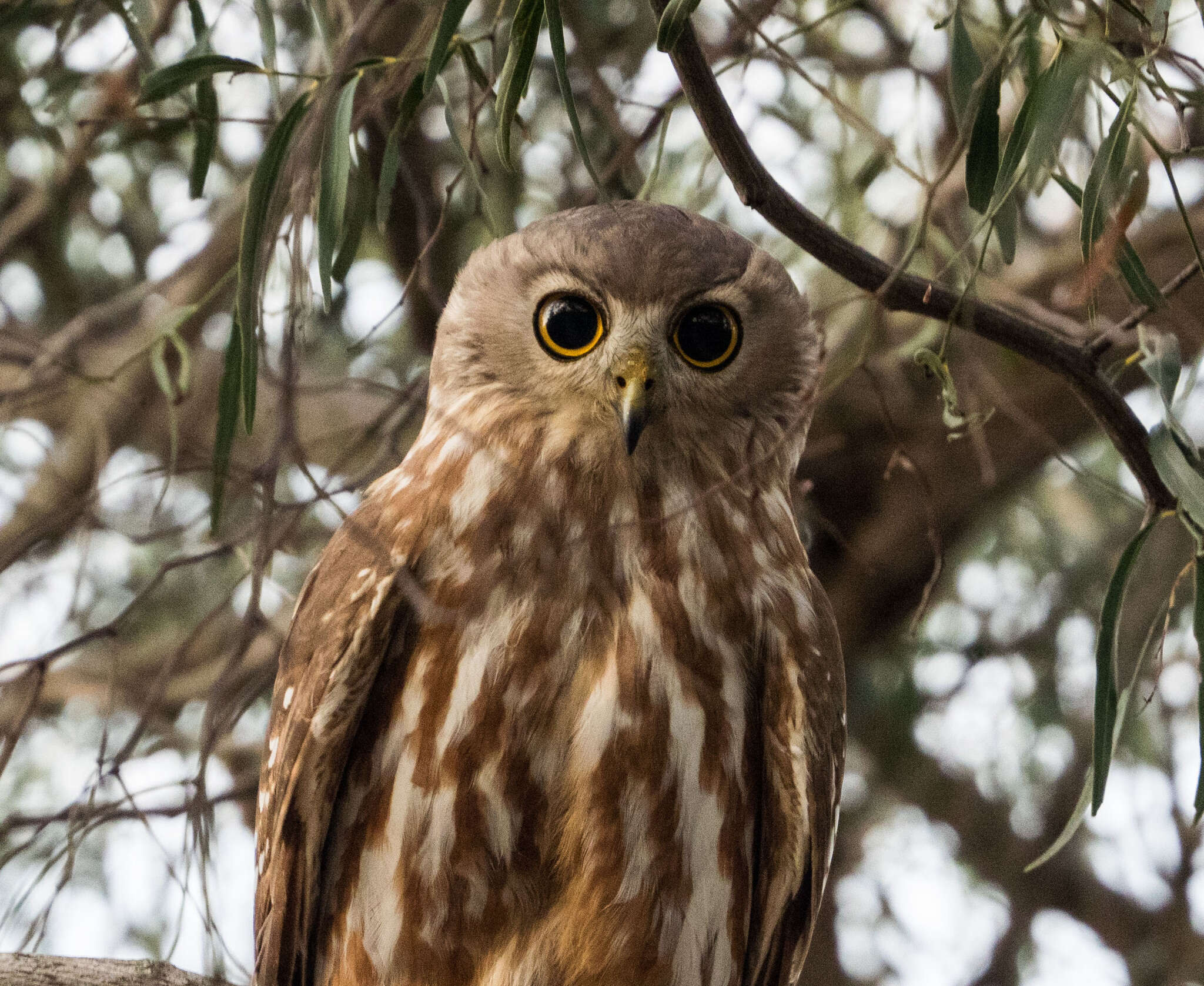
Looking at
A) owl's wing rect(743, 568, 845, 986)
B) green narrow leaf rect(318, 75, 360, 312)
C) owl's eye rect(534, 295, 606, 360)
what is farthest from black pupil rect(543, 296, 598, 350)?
green narrow leaf rect(318, 75, 360, 312)

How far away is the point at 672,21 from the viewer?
4.44 ft

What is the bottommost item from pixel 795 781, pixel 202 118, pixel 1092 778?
pixel 1092 778

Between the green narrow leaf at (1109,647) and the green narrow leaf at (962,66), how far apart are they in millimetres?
586

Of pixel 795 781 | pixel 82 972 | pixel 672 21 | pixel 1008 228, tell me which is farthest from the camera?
pixel 795 781

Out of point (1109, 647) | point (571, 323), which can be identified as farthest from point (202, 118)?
point (1109, 647)

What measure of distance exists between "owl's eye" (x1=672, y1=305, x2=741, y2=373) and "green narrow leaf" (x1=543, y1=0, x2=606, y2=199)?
0.76 meters

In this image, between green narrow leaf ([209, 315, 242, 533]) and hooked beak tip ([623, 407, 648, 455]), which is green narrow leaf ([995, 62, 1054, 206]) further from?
green narrow leaf ([209, 315, 242, 533])

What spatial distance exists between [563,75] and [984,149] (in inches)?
21.5

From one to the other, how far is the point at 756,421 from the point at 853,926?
254cm

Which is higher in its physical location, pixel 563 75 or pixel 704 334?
pixel 704 334

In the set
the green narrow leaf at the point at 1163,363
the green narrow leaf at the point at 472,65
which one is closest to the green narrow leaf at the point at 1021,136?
the green narrow leaf at the point at 1163,363

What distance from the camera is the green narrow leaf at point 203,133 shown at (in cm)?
201

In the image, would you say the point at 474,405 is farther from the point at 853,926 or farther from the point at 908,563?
the point at 853,926

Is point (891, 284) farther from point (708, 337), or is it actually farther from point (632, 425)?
point (708, 337)
